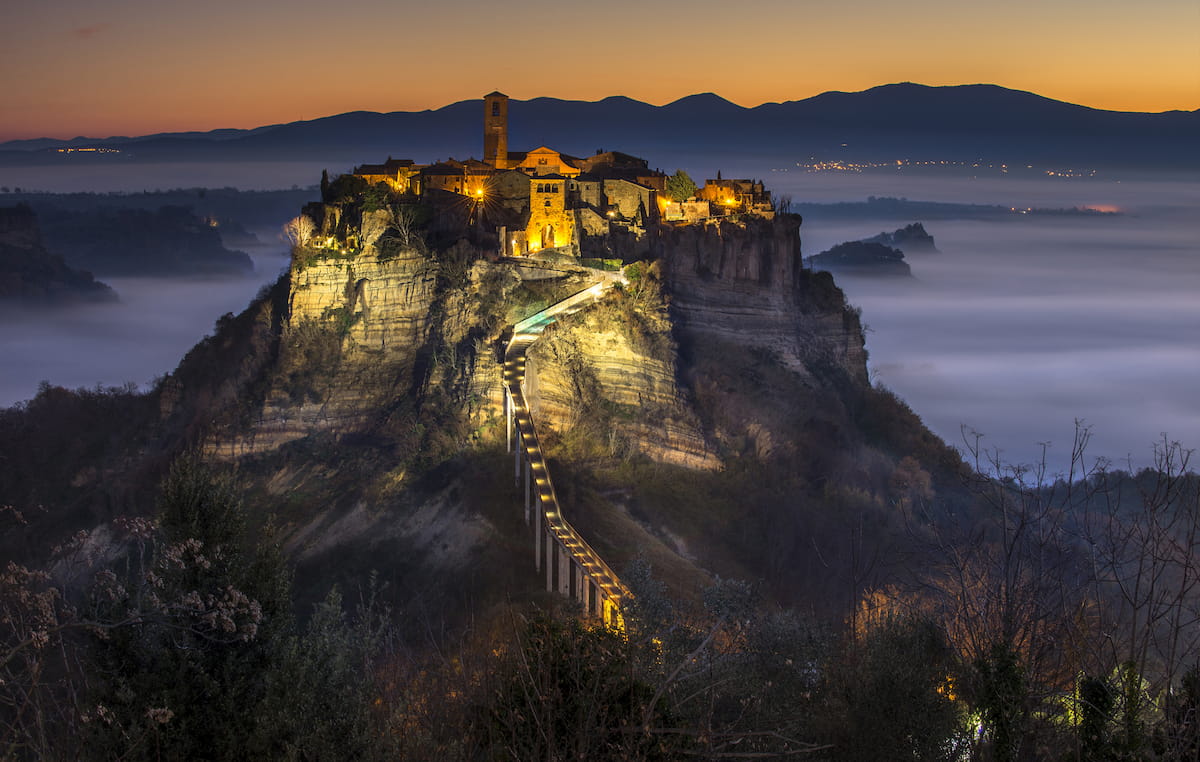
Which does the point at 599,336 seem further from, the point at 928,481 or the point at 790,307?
the point at 928,481

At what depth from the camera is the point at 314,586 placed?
46625mm

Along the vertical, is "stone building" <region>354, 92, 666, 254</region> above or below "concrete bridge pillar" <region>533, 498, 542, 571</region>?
above

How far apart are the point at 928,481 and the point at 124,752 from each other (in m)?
49.4

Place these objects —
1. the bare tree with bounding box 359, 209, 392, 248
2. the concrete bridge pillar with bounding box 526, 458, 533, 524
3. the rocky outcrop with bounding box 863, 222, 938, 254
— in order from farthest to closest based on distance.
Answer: the rocky outcrop with bounding box 863, 222, 938, 254 < the bare tree with bounding box 359, 209, 392, 248 < the concrete bridge pillar with bounding box 526, 458, 533, 524

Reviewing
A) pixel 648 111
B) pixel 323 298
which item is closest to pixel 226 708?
pixel 323 298

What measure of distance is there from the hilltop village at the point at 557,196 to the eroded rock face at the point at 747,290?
1.48 m

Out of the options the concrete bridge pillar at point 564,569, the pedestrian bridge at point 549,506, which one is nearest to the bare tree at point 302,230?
the pedestrian bridge at point 549,506

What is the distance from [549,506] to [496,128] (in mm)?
28481

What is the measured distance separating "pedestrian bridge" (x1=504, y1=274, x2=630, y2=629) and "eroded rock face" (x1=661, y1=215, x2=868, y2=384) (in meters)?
4.42

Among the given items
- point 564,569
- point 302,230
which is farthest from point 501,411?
point 302,230

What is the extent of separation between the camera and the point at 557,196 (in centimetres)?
5956

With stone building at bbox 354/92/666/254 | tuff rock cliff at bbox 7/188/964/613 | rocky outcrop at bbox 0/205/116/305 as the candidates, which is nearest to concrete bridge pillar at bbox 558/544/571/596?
tuff rock cliff at bbox 7/188/964/613

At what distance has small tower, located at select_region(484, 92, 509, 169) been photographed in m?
66.9

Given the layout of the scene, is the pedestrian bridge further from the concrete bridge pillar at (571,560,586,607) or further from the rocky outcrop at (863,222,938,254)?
the rocky outcrop at (863,222,938,254)
